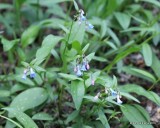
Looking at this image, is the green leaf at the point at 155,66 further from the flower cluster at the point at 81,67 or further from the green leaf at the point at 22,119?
the green leaf at the point at 22,119

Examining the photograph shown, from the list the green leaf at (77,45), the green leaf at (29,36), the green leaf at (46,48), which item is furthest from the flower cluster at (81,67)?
the green leaf at (29,36)

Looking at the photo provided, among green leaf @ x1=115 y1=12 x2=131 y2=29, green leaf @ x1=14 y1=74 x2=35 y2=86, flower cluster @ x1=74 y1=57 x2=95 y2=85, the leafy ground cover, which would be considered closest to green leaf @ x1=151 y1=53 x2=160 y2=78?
the leafy ground cover

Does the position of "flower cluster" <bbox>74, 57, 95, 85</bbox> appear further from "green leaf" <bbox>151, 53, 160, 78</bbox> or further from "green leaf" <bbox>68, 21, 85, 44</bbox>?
"green leaf" <bbox>151, 53, 160, 78</bbox>

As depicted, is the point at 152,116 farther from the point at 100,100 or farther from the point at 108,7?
the point at 108,7

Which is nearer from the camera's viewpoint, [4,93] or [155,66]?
[4,93]

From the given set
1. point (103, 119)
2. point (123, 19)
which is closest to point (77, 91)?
point (103, 119)

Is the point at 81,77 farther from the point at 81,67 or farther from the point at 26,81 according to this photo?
the point at 26,81

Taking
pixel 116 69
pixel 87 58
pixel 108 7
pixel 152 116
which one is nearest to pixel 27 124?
pixel 87 58

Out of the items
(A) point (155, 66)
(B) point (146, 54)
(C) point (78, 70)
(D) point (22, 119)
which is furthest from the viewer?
(A) point (155, 66)
